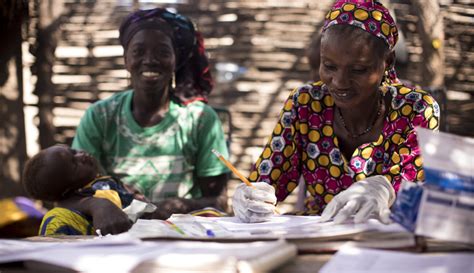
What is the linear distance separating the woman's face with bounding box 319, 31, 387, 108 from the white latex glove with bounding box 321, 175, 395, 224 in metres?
0.45

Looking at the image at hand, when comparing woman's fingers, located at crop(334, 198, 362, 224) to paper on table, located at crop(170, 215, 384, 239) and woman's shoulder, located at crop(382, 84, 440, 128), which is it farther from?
woman's shoulder, located at crop(382, 84, 440, 128)

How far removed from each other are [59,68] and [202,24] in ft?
4.17

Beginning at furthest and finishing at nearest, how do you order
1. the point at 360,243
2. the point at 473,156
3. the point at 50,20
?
the point at 50,20
the point at 360,243
the point at 473,156

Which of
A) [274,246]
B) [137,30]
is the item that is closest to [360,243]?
[274,246]

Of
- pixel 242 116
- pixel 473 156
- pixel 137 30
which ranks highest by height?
pixel 137 30

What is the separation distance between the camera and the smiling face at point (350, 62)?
81.4 inches

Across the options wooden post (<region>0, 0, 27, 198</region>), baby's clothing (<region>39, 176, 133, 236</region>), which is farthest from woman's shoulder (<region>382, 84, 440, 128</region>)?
wooden post (<region>0, 0, 27, 198</region>)

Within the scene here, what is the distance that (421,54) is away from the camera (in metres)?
5.30

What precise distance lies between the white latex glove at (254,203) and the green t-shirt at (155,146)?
1093 mm

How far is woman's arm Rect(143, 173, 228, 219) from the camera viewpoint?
2699mm

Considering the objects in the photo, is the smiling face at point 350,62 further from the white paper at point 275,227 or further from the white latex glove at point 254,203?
the white paper at point 275,227

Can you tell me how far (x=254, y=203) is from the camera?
5.99 ft

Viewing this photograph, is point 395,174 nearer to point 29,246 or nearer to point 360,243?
point 360,243

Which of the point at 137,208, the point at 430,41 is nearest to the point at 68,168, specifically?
the point at 137,208
